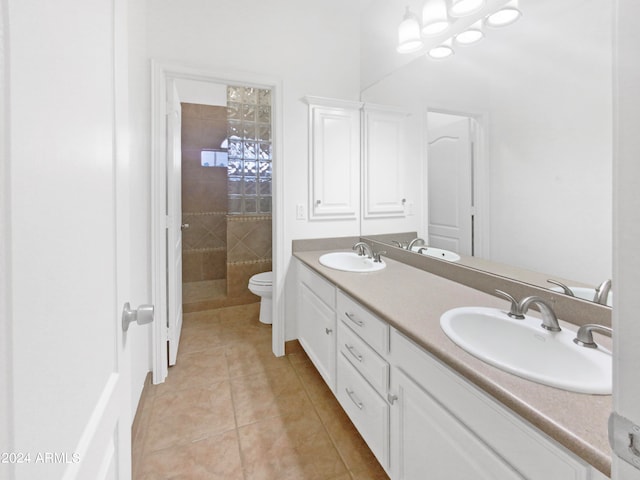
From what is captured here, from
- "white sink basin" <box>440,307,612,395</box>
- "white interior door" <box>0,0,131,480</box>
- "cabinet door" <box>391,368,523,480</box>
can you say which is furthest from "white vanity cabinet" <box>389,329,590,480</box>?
"white interior door" <box>0,0,131,480</box>

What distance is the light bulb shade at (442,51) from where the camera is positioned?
1.57 metres

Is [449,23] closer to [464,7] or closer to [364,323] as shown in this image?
[464,7]

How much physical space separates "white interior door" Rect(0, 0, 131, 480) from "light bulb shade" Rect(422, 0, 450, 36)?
155 cm

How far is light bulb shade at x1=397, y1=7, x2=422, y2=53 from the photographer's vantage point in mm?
1798

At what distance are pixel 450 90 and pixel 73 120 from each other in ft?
5.35

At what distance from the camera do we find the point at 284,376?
2.08 meters

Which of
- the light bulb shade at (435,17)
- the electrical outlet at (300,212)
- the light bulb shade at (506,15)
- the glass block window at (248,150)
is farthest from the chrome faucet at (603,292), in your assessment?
the glass block window at (248,150)

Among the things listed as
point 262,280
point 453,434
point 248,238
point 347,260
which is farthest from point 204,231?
point 453,434

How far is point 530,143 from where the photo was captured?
113 centimetres

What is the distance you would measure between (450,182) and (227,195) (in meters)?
2.87

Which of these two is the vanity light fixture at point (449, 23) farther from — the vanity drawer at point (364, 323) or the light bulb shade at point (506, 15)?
the vanity drawer at point (364, 323)

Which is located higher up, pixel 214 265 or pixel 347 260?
pixel 347 260

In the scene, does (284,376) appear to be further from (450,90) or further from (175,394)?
(450,90)

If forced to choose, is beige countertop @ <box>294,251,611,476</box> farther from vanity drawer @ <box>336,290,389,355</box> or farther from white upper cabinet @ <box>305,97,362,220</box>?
white upper cabinet @ <box>305,97,362,220</box>
